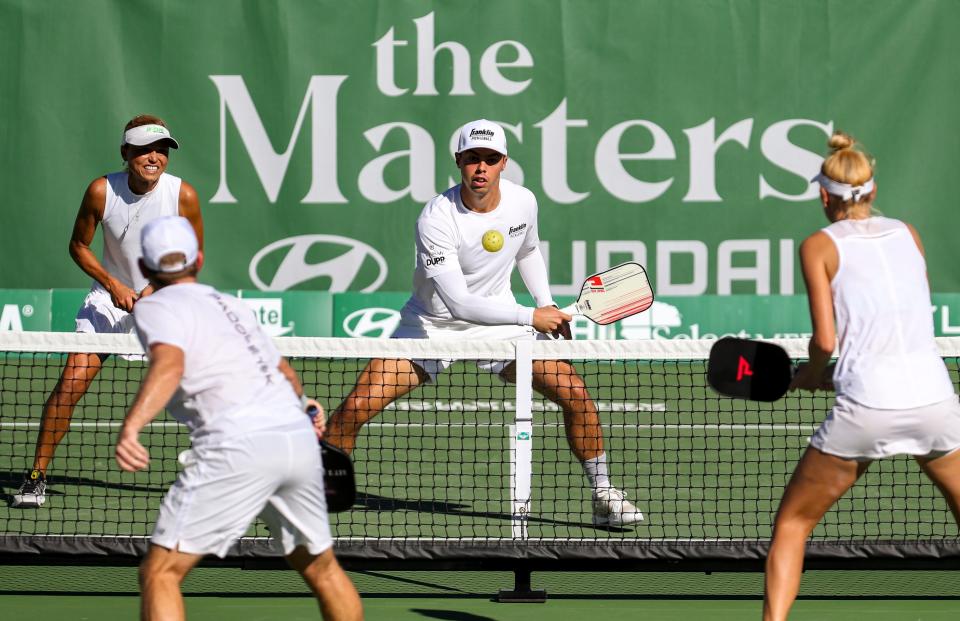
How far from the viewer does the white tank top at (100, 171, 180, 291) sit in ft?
20.9

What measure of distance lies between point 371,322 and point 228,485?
8.88m

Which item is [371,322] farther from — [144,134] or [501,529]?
[501,529]

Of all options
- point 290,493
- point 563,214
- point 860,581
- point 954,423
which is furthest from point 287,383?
point 563,214

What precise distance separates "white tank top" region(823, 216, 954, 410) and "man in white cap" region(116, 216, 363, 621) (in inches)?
54.0

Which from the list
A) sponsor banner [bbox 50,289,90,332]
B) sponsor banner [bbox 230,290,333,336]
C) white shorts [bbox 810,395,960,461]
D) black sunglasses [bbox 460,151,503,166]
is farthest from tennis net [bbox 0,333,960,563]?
sponsor banner [bbox 230,290,333,336]

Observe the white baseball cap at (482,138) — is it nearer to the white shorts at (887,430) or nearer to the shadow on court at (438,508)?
the shadow on court at (438,508)

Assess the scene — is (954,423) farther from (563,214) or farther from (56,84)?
(56,84)

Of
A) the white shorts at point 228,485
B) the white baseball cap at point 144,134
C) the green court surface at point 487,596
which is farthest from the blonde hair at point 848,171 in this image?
the white baseball cap at point 144,134

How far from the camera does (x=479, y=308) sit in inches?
230

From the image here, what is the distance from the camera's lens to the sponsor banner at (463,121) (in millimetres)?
12375

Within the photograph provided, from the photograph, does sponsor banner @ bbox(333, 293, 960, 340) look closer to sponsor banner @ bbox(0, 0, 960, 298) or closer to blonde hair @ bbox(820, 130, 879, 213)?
sponsor banner @ bbox(0, 0, 960, 298)

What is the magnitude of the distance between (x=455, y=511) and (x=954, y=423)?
9.23ft

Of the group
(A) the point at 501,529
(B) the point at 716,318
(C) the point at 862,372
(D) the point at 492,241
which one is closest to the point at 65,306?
(B) the point at 716,318

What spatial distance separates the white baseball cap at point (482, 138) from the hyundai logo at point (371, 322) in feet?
21.5
